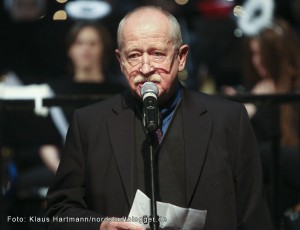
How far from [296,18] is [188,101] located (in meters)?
4.30

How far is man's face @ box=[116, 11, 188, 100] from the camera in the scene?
3.39 m

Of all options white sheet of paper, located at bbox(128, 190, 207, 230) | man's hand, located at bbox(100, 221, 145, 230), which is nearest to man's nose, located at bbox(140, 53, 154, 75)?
white sheet of paper, located at bbox(128, 190, 207, 230)

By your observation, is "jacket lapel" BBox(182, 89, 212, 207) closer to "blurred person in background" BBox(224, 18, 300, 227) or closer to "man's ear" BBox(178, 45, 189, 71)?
"man's ear" BBox(178, 45, 189, 71)

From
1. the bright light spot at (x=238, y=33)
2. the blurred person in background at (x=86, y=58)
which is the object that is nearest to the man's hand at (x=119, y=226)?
the blurred person in background at (x=86, y=58)

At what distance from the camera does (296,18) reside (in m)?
7.63

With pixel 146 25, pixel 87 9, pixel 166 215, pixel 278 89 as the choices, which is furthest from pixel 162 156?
pixel 87 9

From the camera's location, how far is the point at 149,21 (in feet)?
11.3

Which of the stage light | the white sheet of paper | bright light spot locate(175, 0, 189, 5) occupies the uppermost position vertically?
bright light spot locate(175, 0, 189, 5)

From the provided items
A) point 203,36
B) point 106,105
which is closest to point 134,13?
point 106,105

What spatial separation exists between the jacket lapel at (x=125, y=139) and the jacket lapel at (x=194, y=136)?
0.25 metres

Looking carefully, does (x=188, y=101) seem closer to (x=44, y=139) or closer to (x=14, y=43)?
(x=44, y=139)

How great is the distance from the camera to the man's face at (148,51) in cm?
339

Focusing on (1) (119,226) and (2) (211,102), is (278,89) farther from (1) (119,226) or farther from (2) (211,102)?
(1) (119,226)

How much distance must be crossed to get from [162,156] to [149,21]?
0.63 m
